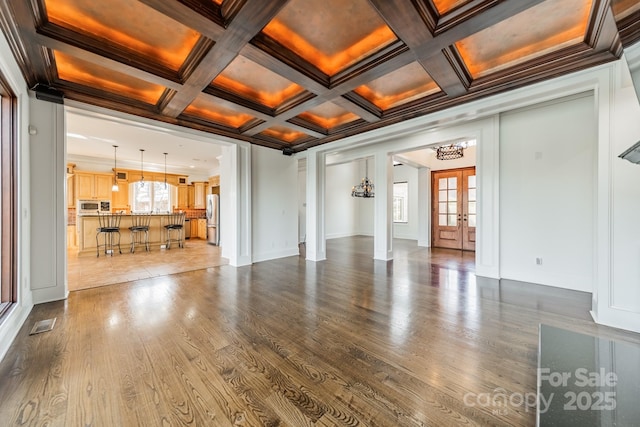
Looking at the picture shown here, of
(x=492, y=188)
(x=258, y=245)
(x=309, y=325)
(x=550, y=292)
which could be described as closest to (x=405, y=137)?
(x=492, y=188)

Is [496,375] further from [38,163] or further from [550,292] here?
[38,163]

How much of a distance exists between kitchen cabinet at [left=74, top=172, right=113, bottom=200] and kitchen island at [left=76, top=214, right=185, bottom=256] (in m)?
1.77

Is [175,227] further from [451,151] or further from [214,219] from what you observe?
[451,151]

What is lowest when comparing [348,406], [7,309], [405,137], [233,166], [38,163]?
[348,406]

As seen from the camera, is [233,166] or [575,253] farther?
[233,166]

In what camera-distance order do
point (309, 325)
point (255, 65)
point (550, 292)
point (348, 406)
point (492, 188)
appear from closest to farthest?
point (348, 406) → point (309, 325) → point (255, 65) → point (550, 292) → point (492, 188)

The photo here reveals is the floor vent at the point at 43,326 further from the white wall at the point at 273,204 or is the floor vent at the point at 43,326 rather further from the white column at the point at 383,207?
the white column at the point at 383,207

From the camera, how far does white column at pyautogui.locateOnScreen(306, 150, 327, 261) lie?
6074mm

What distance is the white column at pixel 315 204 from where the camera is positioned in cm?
607

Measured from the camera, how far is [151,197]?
9.95 m

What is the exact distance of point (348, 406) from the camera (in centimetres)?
148

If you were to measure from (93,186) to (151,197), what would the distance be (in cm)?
189

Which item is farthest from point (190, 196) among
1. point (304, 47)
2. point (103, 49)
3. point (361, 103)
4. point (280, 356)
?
point (280, 356)

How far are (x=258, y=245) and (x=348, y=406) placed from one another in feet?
15.1
